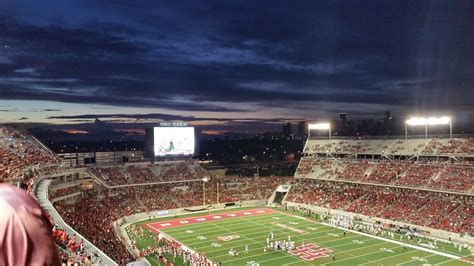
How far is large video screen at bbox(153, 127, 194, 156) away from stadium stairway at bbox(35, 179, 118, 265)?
23.8 meters

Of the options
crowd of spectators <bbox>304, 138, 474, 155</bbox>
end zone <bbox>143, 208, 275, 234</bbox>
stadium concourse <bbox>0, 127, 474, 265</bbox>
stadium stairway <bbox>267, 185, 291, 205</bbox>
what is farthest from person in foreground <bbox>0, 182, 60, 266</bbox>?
stadium stairway <bbox>267, 185, 291, 205</bbox>

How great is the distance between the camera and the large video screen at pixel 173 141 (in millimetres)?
55812

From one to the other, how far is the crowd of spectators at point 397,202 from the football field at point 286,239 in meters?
4.40

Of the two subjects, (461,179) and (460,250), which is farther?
(461,179)

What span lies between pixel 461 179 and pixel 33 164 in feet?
120

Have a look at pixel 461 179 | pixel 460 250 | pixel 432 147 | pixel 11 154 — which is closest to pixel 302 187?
pixel 432 147

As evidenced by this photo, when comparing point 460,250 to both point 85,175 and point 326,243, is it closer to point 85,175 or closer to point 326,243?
point 326,243

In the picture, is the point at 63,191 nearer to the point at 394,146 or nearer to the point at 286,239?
the point at 286,239

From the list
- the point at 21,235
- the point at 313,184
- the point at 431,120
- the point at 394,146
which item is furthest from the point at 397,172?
the point at 21,235

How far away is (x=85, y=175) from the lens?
5128cm

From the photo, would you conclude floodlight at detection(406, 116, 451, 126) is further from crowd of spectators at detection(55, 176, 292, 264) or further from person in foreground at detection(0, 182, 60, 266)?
person in foreground at detection(0, 182, 60, 266)

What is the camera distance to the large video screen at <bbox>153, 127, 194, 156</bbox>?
183 feet

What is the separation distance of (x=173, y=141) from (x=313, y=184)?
18.2 meters

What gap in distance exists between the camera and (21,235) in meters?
1.44
